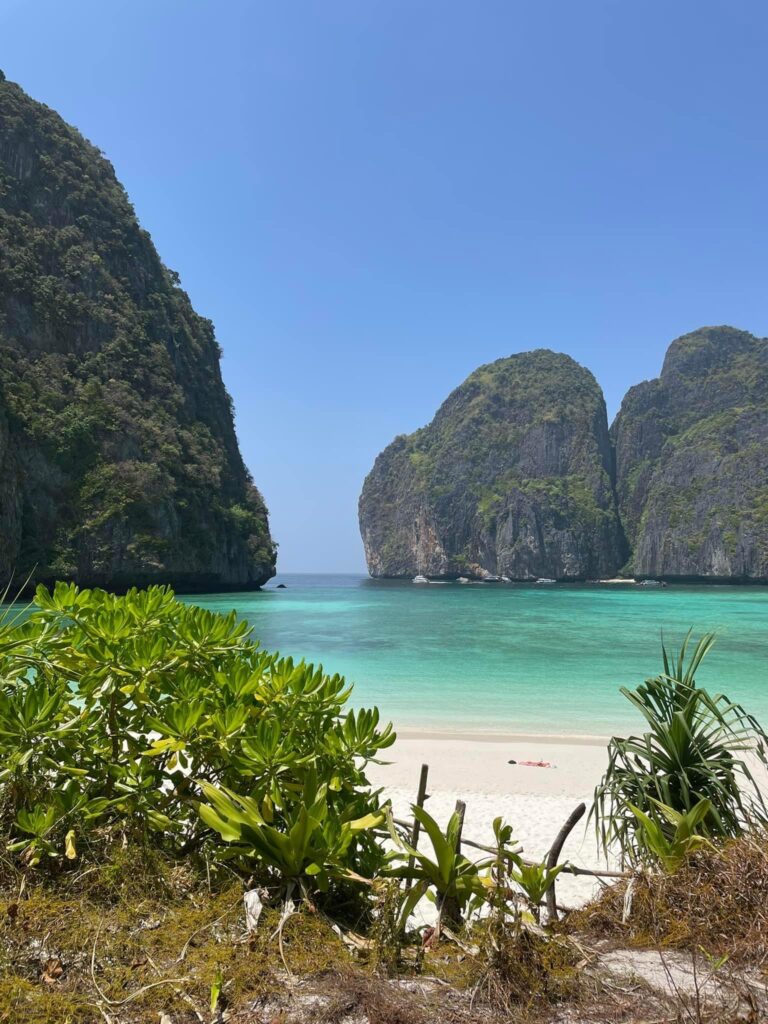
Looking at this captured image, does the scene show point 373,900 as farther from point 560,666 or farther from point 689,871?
point 560,666

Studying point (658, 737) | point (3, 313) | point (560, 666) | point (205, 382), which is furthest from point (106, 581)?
point (658, 737)

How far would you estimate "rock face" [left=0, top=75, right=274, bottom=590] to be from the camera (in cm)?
4075

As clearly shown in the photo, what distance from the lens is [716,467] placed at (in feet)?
322

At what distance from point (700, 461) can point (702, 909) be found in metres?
112

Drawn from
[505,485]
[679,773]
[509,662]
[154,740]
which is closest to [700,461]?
[505,485]

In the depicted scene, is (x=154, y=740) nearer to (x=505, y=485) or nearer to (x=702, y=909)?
(x=702, y=909)

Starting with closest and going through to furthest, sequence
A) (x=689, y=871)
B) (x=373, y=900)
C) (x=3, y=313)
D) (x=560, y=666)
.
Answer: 1. (x=373, y=900)
2. (x=689, y=871)
3. (x=560, y=666)
4. (x=3, y=313)

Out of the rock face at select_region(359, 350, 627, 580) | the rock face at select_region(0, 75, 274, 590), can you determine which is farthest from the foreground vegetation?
the rock face at select_region(359, 350, 627, 580)

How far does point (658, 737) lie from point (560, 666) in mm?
14216

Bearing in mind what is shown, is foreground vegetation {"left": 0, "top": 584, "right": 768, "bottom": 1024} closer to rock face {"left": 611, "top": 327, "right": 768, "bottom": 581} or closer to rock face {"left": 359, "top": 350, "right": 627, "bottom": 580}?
rock face {"left": 611, "top": 327, "right": 768, "bottom": 581}

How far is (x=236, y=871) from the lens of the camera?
1700 mm

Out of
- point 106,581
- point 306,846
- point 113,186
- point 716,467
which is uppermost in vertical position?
point 113,186

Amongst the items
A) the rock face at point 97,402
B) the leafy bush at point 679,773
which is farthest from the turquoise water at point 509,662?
the rock face at point 97,402

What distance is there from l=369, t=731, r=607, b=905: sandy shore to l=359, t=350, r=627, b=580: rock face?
334 feet
